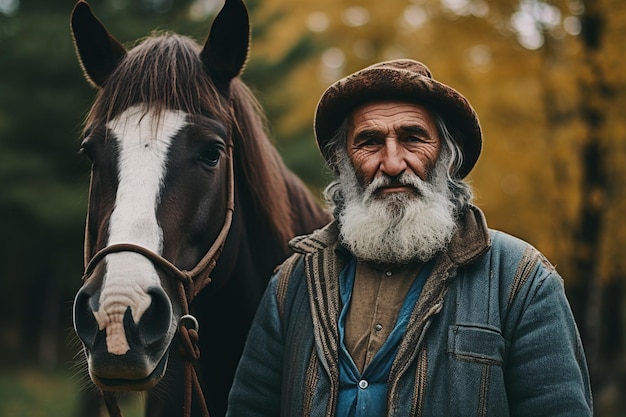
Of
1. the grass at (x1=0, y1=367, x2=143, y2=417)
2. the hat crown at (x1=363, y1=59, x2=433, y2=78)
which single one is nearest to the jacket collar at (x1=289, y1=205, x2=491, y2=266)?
the hat crown at (x1=363, y1=59, x2=433, y2=78)

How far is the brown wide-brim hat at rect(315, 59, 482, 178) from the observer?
8.45ft

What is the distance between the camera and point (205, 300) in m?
3.19

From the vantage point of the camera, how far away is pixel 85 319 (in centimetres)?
230

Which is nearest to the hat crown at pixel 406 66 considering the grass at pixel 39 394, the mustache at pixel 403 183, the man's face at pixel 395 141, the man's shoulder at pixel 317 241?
the man's face at pixel 395 141

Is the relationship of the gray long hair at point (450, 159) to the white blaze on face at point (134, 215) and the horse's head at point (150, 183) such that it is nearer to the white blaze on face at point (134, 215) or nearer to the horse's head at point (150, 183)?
the horse's head at point (150, 183)

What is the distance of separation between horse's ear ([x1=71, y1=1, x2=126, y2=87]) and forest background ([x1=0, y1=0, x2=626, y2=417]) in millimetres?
807

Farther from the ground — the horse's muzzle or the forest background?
the forest background

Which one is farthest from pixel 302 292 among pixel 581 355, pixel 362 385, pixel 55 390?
pixel 55 390

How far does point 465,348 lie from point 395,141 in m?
0.78

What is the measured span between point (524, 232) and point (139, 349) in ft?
22.4

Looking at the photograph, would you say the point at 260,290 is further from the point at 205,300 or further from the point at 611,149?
the point at 611,149

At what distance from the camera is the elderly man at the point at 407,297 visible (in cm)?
228

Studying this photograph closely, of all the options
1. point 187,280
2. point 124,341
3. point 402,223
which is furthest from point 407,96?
point 124,341

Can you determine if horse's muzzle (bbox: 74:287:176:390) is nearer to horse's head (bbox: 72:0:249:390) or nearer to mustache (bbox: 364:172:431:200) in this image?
horse's head (bbox: 72:0:249:390)
